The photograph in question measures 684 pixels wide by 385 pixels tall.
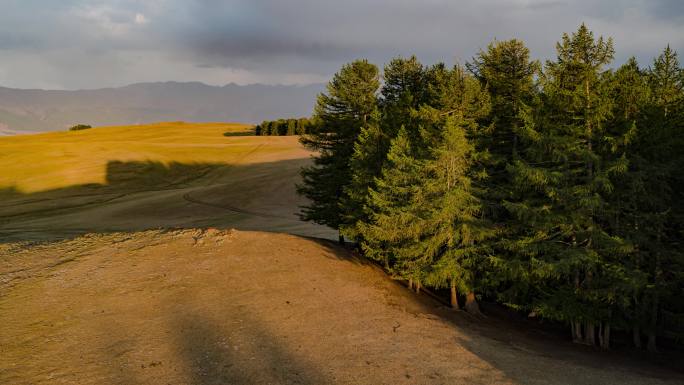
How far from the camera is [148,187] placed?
69.8 meters

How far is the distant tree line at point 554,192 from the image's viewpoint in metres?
19.4

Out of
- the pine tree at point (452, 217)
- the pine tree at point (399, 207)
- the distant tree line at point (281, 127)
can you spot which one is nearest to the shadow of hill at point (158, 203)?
the pine tree at point (399, 207)

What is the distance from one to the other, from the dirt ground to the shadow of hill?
1636cm

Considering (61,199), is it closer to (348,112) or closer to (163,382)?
(348,112)

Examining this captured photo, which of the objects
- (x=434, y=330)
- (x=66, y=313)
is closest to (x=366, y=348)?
(x=434, y=330)

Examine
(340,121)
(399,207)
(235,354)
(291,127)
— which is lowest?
(235,354)

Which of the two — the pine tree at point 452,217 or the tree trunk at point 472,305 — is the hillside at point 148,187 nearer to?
the tree trunk at point 472,305

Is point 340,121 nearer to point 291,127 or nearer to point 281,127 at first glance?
point 291,127

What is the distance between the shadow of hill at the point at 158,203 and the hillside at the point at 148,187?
11 centimetres

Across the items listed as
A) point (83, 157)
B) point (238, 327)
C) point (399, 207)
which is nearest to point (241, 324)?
point (238, 327)

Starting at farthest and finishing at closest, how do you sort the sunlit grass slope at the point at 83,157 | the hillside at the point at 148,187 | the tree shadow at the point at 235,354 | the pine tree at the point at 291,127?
the pine tree at the point at 291,127, the sunlit grass slope at the point at 83,157, the hillside at the point at 148,187, the tree shadow at the point at 235,354

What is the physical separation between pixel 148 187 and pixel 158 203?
52.9ft

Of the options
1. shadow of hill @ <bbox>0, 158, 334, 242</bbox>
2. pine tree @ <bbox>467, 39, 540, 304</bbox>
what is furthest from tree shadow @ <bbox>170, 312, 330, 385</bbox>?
shadow of hill @ <bbox>0, 158, 334, 242</bbox>

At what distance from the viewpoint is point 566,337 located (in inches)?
939
